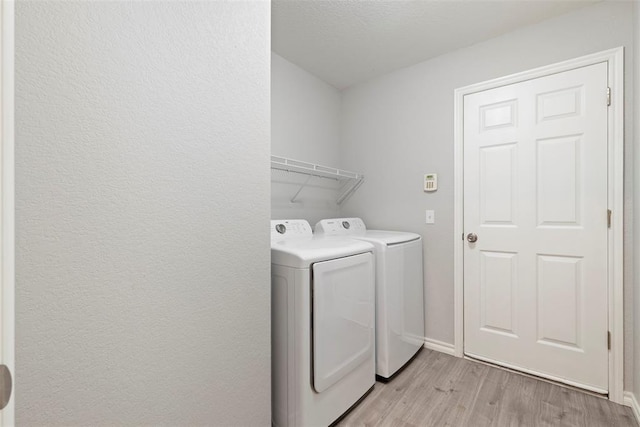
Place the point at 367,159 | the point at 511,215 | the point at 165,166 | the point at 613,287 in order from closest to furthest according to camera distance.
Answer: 1. the point at 165,166
2. the point at 613,287
3. the point at 511,215
4. the point at 367,159

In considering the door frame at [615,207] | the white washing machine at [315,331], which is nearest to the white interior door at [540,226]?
the door frame at [615,207]

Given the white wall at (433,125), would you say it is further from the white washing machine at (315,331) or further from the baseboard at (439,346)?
the white washing machine at (315,331)

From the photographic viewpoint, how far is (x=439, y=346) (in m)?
2.35

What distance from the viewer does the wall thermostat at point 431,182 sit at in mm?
2354

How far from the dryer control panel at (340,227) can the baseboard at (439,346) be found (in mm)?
1049

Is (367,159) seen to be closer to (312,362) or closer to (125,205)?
(312,362)

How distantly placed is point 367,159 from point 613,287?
189 cm

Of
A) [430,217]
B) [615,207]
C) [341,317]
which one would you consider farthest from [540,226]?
[341,317]

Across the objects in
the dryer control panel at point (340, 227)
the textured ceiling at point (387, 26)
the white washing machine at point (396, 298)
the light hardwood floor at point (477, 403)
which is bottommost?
the light hardwood floor at point (477, 403)

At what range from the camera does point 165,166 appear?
0.96 metres

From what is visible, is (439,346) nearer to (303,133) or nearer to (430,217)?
(430,217)

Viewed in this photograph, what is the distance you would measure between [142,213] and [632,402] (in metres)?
2.62

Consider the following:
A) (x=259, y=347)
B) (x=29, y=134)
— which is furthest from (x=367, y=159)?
(x=29, y=134)
